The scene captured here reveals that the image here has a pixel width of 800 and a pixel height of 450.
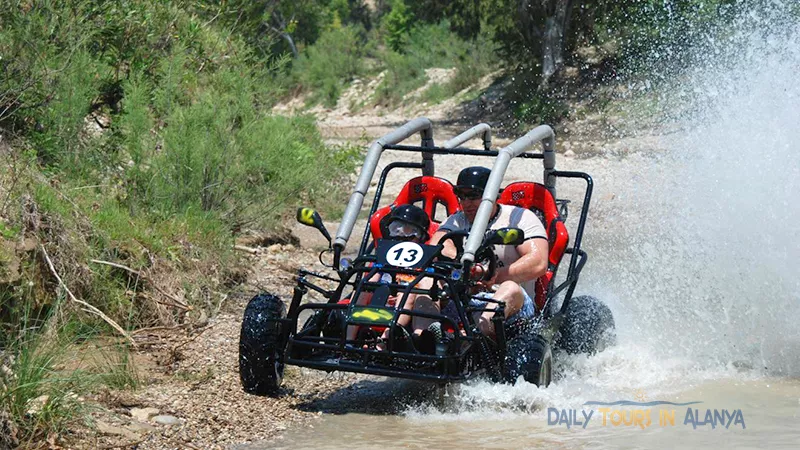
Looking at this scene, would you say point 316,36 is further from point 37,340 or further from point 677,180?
point 37,340

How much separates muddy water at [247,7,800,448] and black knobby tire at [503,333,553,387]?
0.24ft

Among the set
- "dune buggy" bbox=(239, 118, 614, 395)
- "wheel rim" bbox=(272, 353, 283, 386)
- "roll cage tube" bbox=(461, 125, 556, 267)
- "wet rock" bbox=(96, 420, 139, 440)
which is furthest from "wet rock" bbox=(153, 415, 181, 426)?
"roll cage tube" bbox=(461, 125, 556, 267)

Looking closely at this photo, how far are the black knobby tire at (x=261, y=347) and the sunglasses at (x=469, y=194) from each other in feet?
4.79

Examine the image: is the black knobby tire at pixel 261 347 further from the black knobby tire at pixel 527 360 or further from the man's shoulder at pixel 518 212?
the man's shoulder at pixel 518 212

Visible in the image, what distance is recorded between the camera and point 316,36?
55594 millimetres

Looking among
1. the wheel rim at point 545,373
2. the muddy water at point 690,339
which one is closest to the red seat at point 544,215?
the muddy water at point 690,339

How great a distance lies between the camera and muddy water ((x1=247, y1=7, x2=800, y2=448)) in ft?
21.1

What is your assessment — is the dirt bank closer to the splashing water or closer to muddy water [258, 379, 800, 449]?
muddy water [258, 379, 800, 449]

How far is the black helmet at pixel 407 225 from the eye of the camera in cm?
717

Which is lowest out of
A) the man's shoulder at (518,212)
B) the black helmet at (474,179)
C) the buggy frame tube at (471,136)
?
the man's shoulder at (518,212)

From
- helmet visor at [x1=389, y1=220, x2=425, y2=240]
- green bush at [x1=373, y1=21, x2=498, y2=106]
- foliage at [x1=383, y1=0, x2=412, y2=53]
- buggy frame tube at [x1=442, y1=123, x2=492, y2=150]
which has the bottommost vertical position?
helmet visor at [x1=389, y1=220, x2=425, y2=240]

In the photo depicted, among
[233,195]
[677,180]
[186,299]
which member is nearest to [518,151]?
[186,299]

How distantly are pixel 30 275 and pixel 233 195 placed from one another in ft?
11.3

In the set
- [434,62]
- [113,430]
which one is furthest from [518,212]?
[434,62]
